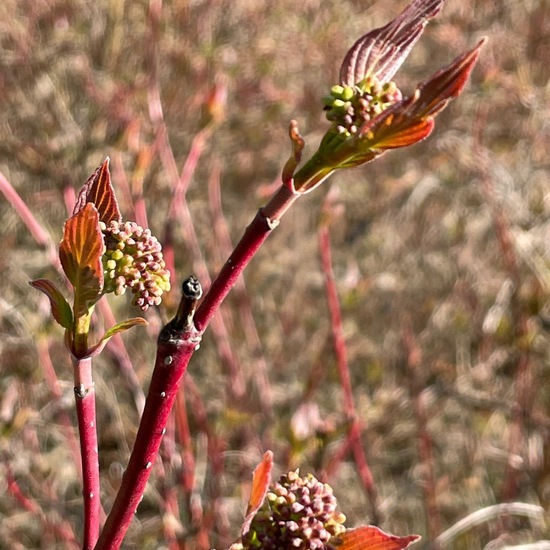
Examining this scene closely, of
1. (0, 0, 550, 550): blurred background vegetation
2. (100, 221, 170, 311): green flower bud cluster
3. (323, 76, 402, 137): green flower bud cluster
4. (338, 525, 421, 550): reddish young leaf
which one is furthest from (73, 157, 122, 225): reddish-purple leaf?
(0, 0, 550, 550): blurred background vegetation

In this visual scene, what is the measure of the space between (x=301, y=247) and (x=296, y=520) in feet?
7.31

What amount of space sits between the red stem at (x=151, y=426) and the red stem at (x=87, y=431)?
24 mm

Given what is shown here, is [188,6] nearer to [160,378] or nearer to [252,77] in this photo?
[252,77]

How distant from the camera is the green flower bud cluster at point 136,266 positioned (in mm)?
395

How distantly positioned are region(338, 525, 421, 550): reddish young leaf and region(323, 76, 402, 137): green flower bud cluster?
233mm

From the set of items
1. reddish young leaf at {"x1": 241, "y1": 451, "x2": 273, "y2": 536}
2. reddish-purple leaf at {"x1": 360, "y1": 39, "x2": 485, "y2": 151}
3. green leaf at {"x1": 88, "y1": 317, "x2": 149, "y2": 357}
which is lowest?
reddish young leaf at {"x1": 241, "y1": 451, "x2": 273, "y2": 536}

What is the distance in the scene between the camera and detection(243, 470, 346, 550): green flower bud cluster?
1.33 ft

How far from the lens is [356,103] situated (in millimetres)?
396

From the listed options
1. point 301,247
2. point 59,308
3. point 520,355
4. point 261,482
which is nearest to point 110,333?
point 59,308

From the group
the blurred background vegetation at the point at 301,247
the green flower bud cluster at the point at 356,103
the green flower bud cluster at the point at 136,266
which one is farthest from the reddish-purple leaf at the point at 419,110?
the blurred background vegetation at the point at 301,247

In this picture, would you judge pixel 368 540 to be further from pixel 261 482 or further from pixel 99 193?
pixel 99 193

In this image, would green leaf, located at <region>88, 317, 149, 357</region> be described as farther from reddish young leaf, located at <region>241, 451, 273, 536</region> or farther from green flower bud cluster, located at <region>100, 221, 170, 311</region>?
reddish young leaf, located at <region>241, 451, 273, 536</region>

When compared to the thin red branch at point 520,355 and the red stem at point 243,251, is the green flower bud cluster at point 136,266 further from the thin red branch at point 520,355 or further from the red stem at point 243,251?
the thin red branch at point 520,355

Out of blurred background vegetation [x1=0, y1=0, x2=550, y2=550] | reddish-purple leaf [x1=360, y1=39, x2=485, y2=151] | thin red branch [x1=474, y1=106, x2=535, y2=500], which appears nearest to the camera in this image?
reddish-purple leaf [x1=360, y1=39, x2=485, y2=151]
